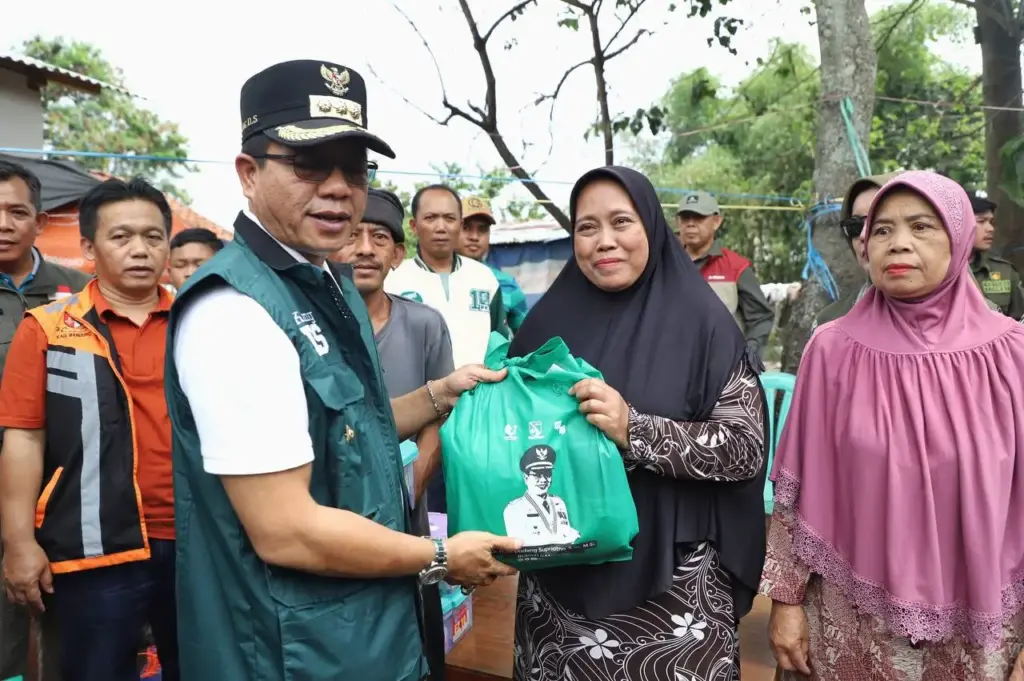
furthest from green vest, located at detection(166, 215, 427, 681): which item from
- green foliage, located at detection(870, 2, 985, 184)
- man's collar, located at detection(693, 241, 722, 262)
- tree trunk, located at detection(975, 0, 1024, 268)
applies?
green foliage, located at detection(870, 2, 985, 184)

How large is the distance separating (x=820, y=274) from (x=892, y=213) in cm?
266

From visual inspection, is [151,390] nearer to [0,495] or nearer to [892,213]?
[0,495]

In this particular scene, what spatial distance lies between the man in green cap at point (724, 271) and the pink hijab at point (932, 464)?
3003mm

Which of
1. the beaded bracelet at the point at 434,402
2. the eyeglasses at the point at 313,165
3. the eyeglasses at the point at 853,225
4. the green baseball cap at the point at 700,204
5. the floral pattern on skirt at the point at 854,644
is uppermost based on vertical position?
the green baseball cap at the point at 700,204

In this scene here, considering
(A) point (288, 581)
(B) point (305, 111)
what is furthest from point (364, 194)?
(A) point (288, 581)

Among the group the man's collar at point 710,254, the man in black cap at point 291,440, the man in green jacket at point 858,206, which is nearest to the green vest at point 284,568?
the man in black cap at point 291,440

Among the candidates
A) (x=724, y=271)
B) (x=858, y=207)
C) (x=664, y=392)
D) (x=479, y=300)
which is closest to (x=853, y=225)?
(x=858, y=207)

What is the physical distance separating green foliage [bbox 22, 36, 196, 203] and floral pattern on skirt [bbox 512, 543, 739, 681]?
934 inches

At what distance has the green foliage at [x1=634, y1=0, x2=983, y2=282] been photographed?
13.5 m

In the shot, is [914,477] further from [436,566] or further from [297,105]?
[297,105]

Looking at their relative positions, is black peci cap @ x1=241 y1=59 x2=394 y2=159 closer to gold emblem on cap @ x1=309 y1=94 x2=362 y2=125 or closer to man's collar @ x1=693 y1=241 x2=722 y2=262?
gold emblem on cap @ x1=309 y1=94 x2=362 y2=125

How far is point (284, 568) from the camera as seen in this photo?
1247 millimetres

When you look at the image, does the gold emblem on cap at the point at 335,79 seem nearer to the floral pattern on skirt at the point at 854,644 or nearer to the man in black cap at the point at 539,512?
the man in black cap at the point at 539,512

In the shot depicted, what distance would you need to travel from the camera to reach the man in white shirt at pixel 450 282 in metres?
3.85
